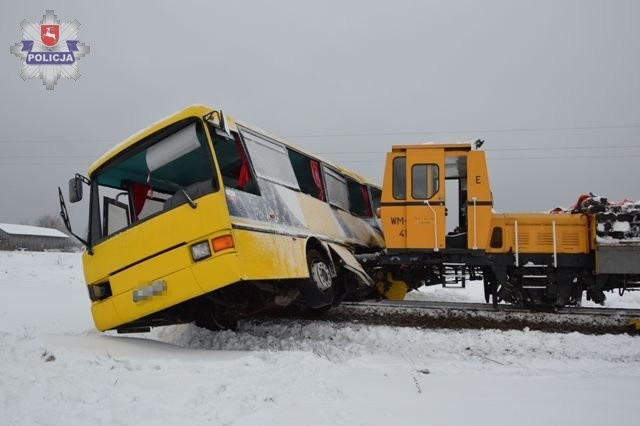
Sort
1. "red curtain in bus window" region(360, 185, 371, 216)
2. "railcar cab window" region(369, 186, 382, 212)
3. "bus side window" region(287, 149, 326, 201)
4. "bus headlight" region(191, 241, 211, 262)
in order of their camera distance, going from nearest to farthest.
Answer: "bus headlight" region(191, 241, 211, 262) → "bus side window" region(287, 149, 326, 201) → "red curtain in bus window" region(360, 185, 371, 216) → "railcar cab window" region(369, 186, 382, 212)

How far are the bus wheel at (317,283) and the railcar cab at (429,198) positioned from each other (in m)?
1.82

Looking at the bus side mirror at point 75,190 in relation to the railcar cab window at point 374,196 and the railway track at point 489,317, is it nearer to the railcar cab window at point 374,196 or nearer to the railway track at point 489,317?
the railway track at point 489,317

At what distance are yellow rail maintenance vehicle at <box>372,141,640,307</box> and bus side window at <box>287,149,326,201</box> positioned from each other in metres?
1.26

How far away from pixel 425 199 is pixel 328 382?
17.0 feet

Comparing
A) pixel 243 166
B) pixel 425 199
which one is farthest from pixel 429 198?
pixel 243 166

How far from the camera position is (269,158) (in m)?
6.80

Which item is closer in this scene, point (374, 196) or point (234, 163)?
point (234, 163)

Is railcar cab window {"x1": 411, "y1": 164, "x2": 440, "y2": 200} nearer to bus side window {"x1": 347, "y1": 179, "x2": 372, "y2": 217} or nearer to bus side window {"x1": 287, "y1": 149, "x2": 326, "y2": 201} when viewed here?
bus side window {"x1": 287, "y1": 149, "x2": 326, "y2": 201}

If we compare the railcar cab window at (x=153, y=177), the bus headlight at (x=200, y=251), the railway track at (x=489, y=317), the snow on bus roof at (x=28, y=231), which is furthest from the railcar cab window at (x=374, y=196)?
the snow on bus roof at (x=28, y=231)

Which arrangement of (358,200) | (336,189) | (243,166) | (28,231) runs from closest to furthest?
(243,166), (336,189), (358,200), (28,231)

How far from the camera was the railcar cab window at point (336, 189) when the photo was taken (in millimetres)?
8956

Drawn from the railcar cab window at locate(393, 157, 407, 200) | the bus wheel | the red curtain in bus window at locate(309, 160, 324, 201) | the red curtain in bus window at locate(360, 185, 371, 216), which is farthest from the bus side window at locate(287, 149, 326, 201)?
the red curtain in bus window at locate(360, 185, 371, 216)

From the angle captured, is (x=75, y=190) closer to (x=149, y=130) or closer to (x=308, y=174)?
(x=149, y=130)

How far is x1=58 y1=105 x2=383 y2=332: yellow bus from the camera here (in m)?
5.31
